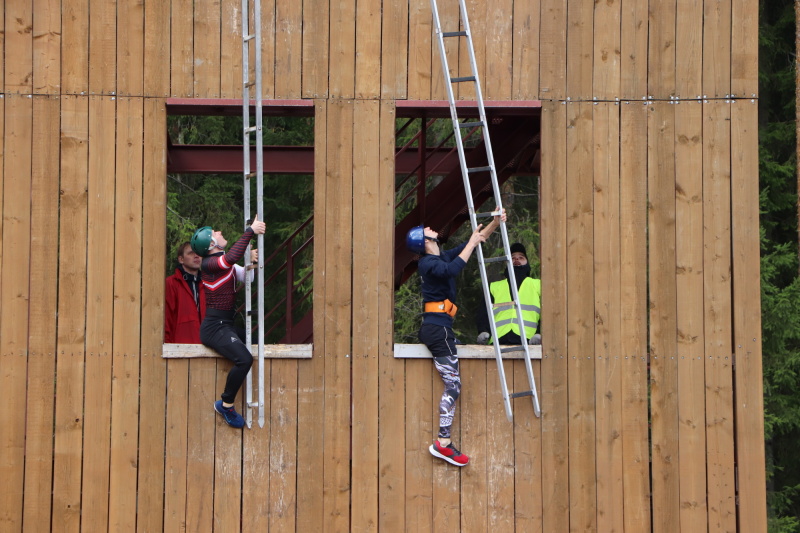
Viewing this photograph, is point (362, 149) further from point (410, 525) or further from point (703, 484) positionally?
A: point (703, 484)

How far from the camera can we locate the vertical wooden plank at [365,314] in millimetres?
9844

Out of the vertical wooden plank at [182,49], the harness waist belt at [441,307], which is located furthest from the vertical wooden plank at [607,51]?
the vertical wooden plank at [182,49]

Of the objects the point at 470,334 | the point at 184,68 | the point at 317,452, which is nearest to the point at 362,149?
the point at 184,68

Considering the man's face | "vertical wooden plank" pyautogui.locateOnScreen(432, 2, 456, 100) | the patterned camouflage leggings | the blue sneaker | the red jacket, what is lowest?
the blue sneaker

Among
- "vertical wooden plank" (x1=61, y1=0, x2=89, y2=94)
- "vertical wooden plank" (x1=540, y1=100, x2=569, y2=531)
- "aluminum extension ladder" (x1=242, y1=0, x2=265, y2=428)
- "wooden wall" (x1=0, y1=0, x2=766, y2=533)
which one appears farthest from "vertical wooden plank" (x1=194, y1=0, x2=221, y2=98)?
"vertical wooden plank" (x1=540, y1=100, x2=569, y2=531)

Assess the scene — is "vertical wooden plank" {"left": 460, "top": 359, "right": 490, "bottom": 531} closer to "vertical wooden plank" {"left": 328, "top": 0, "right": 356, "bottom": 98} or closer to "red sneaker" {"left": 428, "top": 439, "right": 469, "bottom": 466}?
"red sneaker" {"left": 428, "top": 439, "right": 469, "bottom": 466}

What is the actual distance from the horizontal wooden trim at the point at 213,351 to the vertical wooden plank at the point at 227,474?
249 mm

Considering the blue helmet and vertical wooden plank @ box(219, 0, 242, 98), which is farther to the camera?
vertical wooden plank @ box(219, 0, 242, 98)

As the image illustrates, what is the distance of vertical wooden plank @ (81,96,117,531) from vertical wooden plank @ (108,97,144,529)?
0.05m

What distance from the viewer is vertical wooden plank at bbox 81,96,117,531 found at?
9.74 m

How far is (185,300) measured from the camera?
11312 mm

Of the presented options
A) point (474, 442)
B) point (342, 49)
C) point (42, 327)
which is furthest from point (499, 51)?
point (42, 327)

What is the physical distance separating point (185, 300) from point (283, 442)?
220 cm

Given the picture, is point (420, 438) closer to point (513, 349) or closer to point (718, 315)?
point (513, 349)
